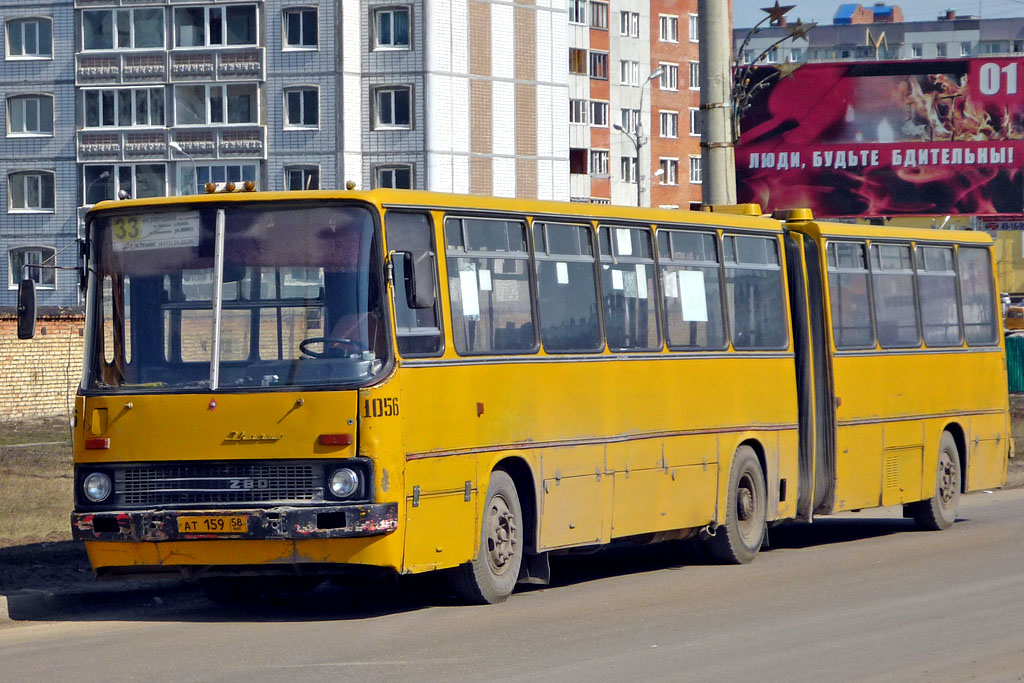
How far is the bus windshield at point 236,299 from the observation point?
36.6 ft

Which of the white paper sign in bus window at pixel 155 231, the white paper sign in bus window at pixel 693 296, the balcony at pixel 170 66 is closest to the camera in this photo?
the white paper sign in bus window at pixel 155 231

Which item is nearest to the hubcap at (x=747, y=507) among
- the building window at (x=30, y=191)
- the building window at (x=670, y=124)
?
the building window at (x=30, y=191)

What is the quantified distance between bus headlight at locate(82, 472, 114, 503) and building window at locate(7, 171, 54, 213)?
204 feet

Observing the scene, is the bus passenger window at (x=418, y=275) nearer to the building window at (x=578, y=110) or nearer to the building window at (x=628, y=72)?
the building window at (x=578, y=110)

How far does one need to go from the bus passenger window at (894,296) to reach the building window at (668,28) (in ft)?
280

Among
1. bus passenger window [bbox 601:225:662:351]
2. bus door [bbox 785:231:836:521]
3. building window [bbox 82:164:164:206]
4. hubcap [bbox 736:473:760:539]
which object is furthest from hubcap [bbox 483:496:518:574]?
building window [bbox 82:164:164:206]

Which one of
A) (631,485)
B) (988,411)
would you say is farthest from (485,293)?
(988,411)

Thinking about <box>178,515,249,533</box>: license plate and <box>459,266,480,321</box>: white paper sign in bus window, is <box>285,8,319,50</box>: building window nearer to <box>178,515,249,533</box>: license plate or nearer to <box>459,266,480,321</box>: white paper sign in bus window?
<box>459,266,480,321</box>: white paper sign in bus window

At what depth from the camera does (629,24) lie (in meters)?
99.6

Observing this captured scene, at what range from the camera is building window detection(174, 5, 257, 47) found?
69.4 metres

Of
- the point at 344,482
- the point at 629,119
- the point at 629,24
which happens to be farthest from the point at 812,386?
the point at 629,24

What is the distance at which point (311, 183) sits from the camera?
222 ft

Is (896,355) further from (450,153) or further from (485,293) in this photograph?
(450,153)

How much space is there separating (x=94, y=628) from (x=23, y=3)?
63.4 meters
